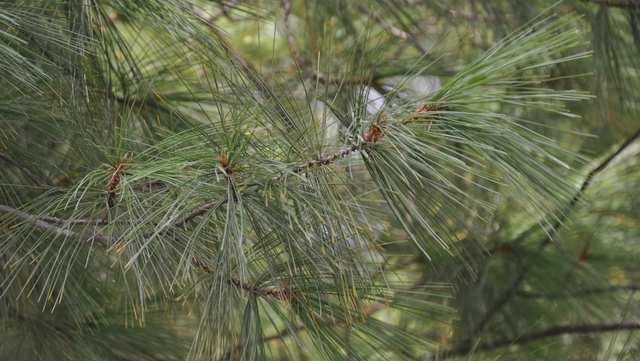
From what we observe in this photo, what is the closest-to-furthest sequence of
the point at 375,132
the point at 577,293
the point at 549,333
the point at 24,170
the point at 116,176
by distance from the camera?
the point at 375,132, the point at 116,176, the point at 24,170, the point at 549,333, the point at 577,293

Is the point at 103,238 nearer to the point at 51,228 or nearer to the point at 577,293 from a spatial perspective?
the point at 51,228

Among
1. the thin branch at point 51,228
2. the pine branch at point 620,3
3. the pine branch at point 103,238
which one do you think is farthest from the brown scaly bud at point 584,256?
the thin branch at point 51,228

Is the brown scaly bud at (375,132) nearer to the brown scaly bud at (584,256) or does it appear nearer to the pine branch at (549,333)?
the pine branch at (549,333)

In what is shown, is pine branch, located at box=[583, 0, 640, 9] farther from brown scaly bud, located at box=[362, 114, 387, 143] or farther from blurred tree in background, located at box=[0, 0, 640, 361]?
brown scaly bud, located at box=[362, 114, 387, 143]

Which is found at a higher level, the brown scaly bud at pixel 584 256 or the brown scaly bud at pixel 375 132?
the brown scaly bud at pixel 375 132

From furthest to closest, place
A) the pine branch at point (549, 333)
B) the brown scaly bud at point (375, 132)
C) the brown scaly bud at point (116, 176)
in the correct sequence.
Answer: the pine branch at point (549, 333), the brown scaly bud at point (116, 176), the brown scaly bud at point (375, 132)

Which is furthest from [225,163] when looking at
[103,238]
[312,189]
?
[103,238]

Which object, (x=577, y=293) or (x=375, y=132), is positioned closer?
(x=375, y=132)

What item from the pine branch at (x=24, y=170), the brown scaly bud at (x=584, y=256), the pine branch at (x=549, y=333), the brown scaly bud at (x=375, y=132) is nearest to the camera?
the brown scaly bud at (x=375, y=132)

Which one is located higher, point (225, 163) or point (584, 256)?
point (225, 163)
